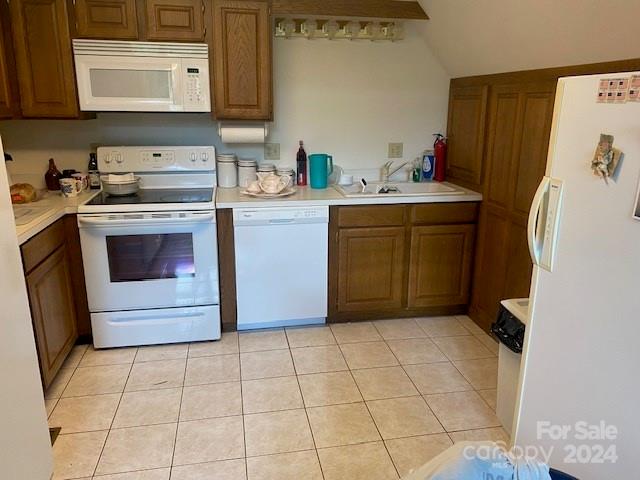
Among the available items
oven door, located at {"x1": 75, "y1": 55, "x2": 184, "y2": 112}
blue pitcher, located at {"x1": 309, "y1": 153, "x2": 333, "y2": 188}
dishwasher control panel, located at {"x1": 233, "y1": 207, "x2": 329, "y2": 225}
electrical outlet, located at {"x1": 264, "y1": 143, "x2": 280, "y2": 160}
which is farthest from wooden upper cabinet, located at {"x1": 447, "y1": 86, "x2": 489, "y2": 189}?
oven door, located at {"x1": 75, "y1": 55, "x2": 184, "y2": 112}

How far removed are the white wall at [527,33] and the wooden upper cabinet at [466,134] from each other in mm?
151

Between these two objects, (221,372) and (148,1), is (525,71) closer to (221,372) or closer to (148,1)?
(148,1)

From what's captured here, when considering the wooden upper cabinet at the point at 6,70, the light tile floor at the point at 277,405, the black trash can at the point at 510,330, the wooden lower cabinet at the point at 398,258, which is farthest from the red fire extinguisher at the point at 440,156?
the wooden upper cabinet at the point at 6,70

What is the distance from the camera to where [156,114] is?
10.3 ft

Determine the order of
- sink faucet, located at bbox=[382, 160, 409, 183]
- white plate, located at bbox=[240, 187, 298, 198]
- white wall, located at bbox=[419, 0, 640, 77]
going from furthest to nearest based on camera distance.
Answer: sink faucet, located at bbox=[382, 160, 409, 183]
white plate, located at bbox=[240, 187, 298, 198]
white wall, located at bbox=[419, 0, 640, 77]

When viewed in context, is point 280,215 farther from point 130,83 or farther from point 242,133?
point 130,83

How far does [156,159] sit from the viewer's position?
307 centimetres

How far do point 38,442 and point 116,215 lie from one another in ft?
4.06

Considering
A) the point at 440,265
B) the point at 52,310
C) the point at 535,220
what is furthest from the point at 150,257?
the point at 535,220

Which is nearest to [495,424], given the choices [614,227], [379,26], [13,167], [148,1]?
[614,227]

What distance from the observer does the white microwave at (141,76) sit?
2.67 m

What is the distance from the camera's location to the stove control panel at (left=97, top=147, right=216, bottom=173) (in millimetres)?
2994

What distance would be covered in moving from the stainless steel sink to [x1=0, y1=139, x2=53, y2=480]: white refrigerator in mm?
1854

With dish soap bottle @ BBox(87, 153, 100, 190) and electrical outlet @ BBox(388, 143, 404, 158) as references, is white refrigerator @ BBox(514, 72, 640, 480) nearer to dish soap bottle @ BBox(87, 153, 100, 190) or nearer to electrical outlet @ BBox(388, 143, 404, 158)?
electrical outlet @ BBox(388, 143, 404, 158)
